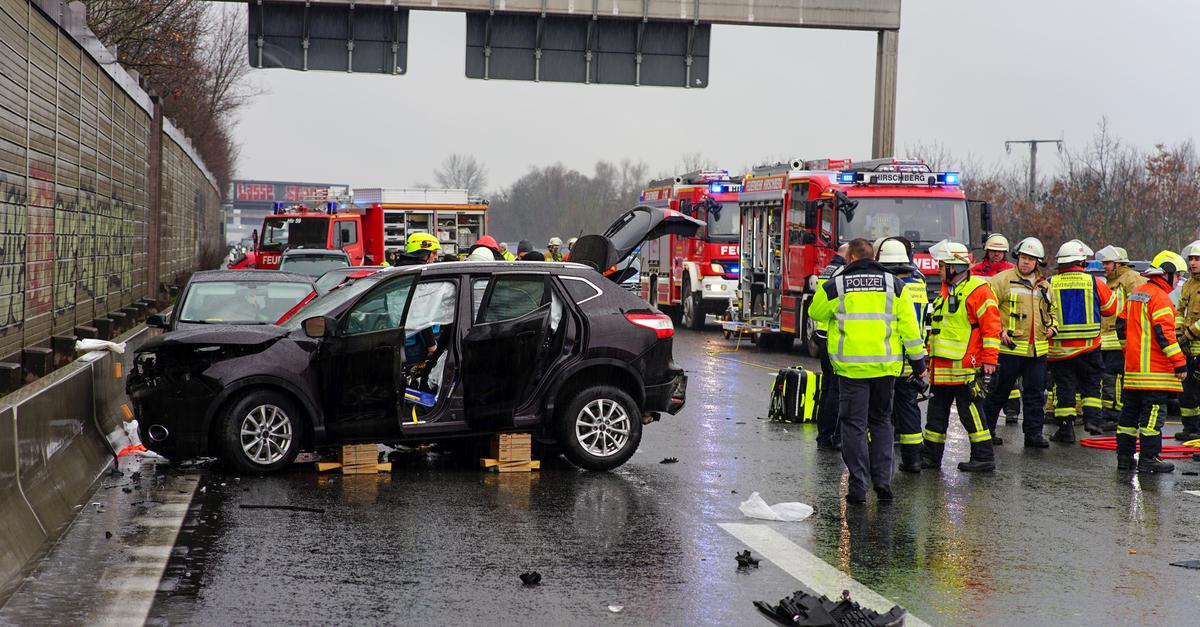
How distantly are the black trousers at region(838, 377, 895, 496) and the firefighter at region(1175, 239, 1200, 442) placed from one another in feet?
16.3

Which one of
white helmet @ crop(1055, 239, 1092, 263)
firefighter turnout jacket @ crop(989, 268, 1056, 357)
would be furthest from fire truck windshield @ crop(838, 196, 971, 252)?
firefighter turnout jacket @ crop(989, 268, 1056, 357)

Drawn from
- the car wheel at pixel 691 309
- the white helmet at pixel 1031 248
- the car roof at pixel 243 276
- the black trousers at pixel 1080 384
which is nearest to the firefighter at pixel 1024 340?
the white helmet at pixel 1031 248

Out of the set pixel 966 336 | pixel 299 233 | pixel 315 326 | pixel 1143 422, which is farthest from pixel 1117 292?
pixel 299 233

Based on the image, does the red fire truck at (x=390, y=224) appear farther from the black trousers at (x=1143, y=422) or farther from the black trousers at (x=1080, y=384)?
the black trousers at (x=1143, y=422)

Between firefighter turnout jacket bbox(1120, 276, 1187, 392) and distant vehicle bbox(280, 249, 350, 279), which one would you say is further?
distant vehicle bbox(280, 249, 350, 279)

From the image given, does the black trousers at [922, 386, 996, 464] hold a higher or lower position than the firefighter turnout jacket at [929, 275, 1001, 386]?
lower

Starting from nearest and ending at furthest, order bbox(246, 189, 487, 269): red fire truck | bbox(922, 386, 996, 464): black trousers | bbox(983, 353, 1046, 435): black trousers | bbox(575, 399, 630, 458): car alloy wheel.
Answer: bbox(575, 399, 630, 458): car alloy wheel, bbox(922, 386, 996, 464): black trousers, bbox(983, 353, 1046, 435): black trousers, bbox(246, 189, 487, 269): red fire truck

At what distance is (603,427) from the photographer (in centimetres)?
1070

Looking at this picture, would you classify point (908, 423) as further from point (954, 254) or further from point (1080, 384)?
point (1080, 384)

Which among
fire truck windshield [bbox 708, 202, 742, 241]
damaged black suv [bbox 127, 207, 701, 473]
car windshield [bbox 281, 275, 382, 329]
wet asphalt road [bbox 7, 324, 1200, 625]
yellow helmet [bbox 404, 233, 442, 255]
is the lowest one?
wet asphalt road [bbox 7, 324, 1200, 625]

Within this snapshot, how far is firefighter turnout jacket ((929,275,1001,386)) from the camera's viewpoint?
11.4 metres

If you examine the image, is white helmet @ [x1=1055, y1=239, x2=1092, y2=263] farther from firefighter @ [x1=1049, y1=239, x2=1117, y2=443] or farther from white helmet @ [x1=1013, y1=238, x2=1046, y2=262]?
white helmet @ [x1=1013, y1=238, x2=1046, y2=262]

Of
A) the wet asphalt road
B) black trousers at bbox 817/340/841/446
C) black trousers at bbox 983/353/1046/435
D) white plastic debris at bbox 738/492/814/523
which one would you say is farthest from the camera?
black trousers at bbox 983/353/1046/435

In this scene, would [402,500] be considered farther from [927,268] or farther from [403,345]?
[927,268]
